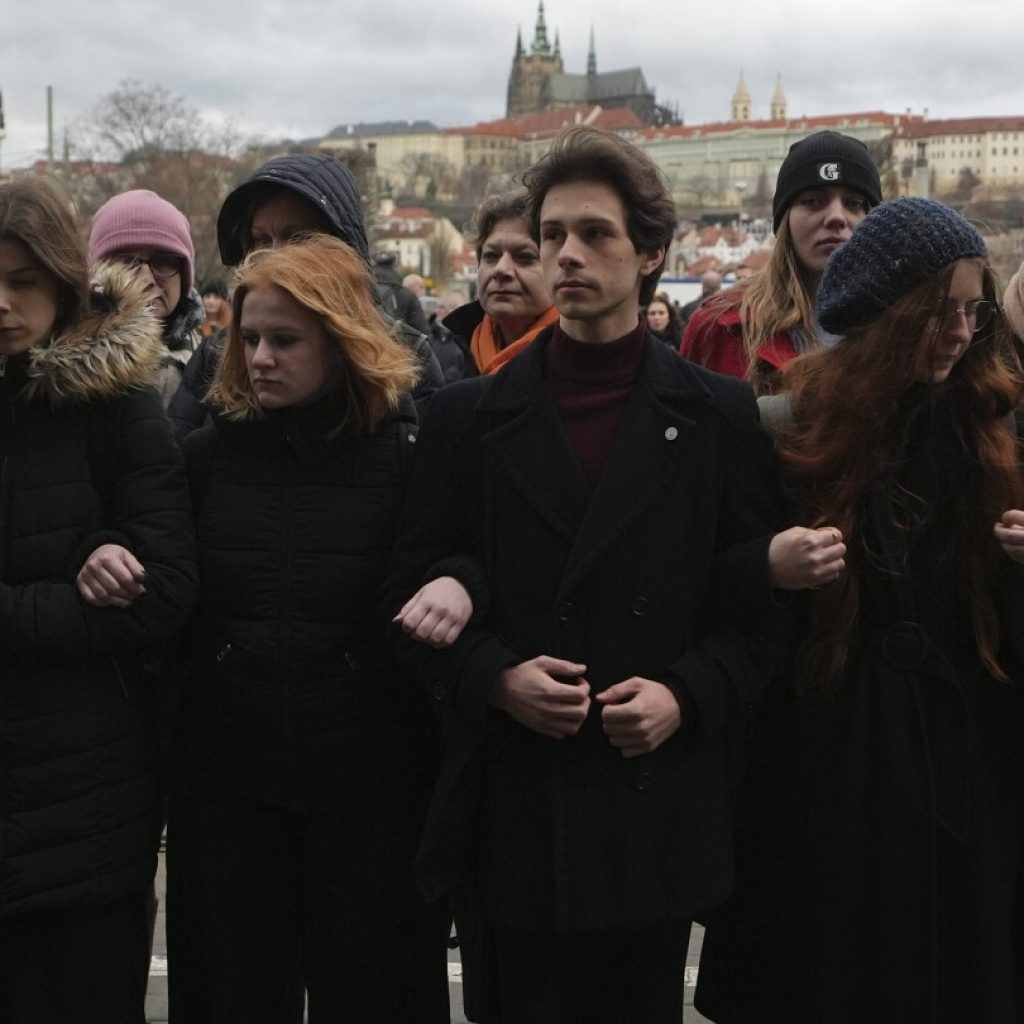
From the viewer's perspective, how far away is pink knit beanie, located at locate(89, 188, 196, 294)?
12.7 feet

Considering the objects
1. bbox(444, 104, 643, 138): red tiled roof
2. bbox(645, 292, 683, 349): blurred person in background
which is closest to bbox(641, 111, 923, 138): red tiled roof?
bbox(444, 104, 643, 138): red tiled roof

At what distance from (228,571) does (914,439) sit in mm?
1357

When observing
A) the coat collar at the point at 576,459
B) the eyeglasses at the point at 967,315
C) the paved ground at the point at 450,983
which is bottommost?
the paved ground at the point at 450,983

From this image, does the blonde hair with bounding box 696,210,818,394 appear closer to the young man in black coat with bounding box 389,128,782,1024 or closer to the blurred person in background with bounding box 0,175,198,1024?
the young man in black coat with bounding box 389,128,782,1024

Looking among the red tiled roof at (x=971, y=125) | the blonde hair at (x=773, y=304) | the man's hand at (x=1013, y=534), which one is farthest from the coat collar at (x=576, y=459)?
the red tiled roof at (x=971, y=125)

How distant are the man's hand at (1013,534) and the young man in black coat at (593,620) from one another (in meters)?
0.42

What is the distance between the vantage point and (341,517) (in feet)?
9.61

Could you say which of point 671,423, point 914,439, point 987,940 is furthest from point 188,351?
point 987,940

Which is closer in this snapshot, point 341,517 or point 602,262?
point 602,262

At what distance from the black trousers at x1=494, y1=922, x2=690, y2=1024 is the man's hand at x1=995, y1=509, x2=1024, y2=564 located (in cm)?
91

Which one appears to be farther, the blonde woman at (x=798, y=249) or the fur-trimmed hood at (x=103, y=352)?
the blonde woman at (x=798, y=249)

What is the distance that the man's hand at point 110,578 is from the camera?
2.75m

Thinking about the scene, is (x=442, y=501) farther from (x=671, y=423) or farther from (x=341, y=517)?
(x=671, y=423)

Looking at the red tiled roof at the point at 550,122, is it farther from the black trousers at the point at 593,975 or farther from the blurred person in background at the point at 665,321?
the black trousers at the point at 593,975
